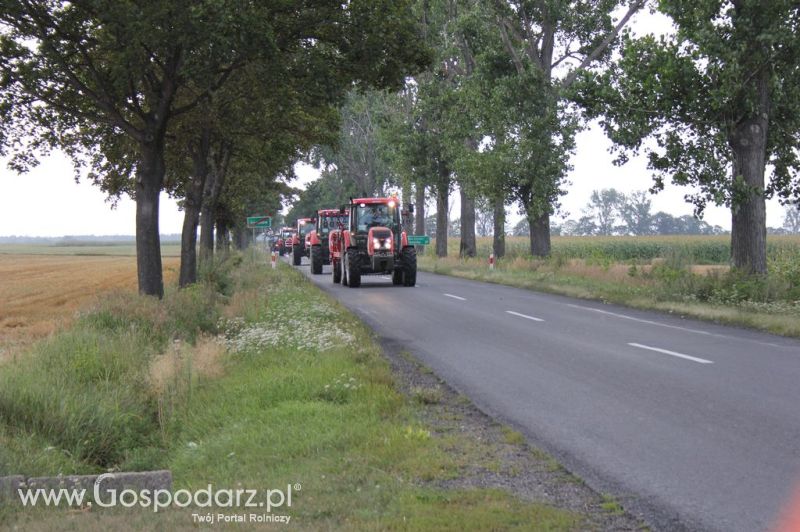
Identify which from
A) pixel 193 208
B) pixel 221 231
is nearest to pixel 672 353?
pixel 193 208

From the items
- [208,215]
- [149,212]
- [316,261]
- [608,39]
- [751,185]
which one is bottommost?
[316,261]

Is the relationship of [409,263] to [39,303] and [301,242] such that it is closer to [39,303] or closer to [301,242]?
[39,303]

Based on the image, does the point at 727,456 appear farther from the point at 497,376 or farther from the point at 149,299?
the point at 149,299

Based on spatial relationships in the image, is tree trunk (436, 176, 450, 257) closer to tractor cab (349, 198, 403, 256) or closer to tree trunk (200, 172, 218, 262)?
tree trunk (200, 172, 218, 262)

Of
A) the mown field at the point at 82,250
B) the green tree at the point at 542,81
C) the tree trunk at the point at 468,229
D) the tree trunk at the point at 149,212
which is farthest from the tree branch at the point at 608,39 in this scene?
the mown field at the point at 82,250

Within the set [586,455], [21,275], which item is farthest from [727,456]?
[21,275]

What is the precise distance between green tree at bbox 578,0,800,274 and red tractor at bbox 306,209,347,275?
65.1 ft

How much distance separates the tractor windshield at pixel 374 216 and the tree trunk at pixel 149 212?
424 inches

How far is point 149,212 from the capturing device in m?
17.8

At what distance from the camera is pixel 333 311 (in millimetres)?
17609

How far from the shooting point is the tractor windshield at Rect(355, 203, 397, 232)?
92.1 ft

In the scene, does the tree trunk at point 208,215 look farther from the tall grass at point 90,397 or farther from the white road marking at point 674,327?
the tall grass at point 90,397

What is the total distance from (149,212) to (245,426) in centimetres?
1117

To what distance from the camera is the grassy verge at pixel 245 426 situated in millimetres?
5203
